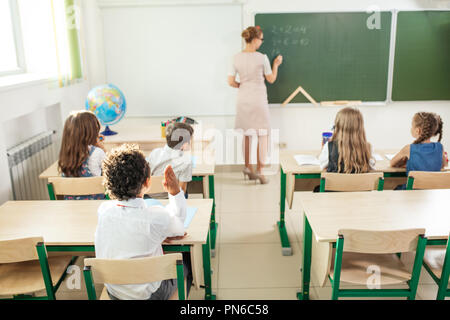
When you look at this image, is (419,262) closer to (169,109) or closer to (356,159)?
(356,159)

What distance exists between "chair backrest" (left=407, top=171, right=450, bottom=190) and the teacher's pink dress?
2.10 metres

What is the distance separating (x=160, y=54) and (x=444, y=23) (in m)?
3.18

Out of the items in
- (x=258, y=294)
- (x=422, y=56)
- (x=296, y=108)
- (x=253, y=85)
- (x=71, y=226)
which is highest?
(x=422, y=56)

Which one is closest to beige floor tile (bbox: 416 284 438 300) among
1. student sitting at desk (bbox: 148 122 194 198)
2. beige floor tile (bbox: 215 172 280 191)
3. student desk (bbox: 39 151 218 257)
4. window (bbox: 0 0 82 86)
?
student desk (bbox: 39 151 218 257)

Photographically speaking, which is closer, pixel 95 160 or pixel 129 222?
pixel 129 222

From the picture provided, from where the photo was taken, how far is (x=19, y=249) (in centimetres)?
179

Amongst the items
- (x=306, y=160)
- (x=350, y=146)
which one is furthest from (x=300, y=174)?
(x=350, y=146)

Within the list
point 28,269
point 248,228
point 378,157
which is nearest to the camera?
point 28,269

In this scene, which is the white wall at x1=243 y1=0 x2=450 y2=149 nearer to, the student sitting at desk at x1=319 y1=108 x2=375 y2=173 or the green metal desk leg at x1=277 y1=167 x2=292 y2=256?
the green metal desk leg at x1=277 y1=167 x2=292 y2=256

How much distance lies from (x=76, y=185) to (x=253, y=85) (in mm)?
2433

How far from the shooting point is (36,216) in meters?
2.25

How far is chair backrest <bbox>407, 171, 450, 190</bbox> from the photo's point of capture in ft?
8.38

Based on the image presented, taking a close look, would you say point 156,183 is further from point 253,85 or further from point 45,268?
point 253,85
